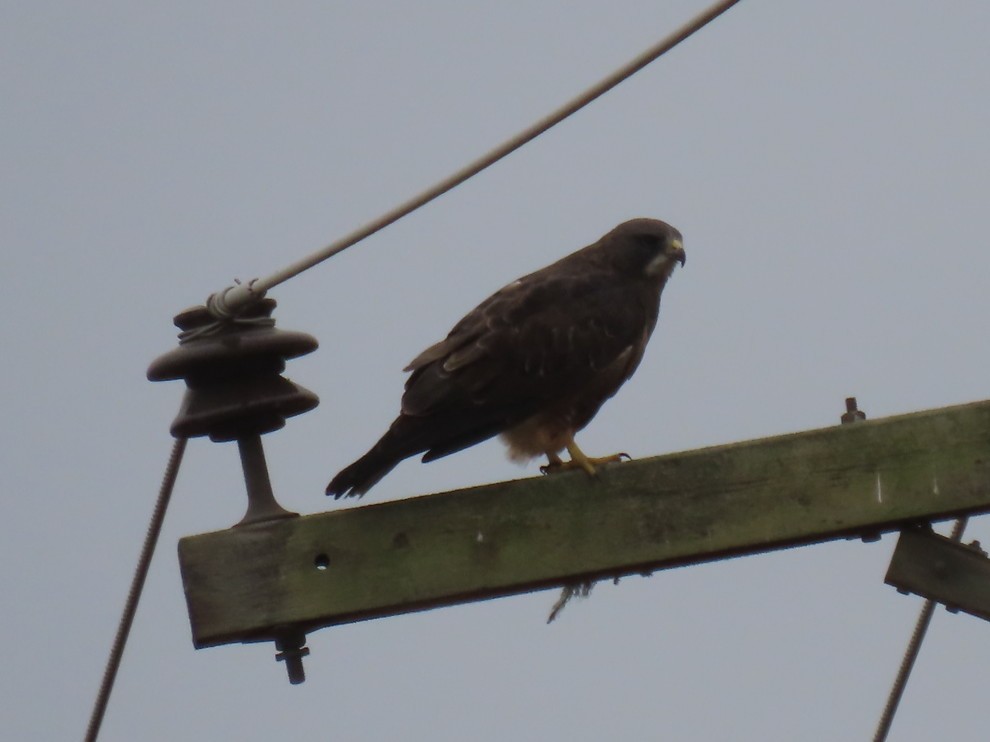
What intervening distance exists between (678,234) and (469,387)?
1595 millimetres

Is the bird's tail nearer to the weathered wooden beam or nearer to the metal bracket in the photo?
the weathered wooden beam

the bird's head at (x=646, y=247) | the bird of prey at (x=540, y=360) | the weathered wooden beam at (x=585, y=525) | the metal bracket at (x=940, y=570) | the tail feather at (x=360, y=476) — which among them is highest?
the bird's head at (x=646, y=247)

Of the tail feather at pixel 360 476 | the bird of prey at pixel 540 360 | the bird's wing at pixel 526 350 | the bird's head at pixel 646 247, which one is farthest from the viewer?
the bird's head at pixel 646 247

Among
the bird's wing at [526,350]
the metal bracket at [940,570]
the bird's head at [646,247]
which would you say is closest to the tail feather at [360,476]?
the bird's wing at [526,350]

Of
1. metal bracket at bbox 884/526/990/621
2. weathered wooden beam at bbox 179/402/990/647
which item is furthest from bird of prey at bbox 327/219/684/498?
metal bracket at bbox 884/526/990/621

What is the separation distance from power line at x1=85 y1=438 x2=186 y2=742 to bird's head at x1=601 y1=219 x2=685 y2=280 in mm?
2170

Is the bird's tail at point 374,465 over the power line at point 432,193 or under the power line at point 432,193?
under

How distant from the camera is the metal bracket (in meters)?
3.14

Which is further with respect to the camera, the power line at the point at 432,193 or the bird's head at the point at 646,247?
the bird's head at the point at 646,247

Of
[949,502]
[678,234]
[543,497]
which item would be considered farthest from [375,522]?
[678,234]

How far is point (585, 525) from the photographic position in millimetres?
3217

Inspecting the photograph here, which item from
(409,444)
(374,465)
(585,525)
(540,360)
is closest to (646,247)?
(540,360)

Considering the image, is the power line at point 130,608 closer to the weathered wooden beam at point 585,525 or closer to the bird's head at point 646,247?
the weathered wooden beam at point 585,525

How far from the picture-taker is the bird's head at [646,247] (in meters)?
5.16
